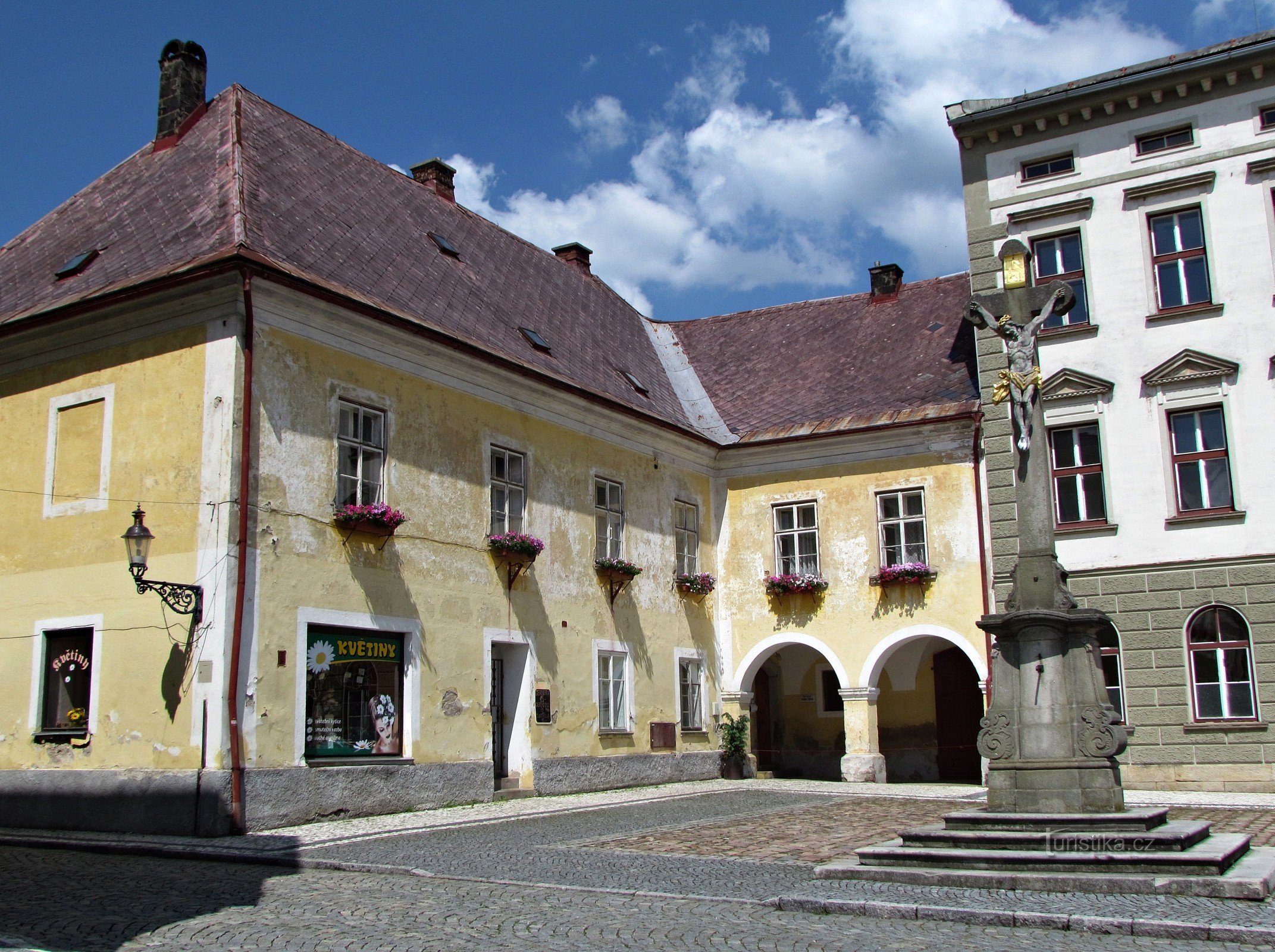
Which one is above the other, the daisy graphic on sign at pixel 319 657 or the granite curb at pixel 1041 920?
the daisy graphic on sign at pixel 319 657

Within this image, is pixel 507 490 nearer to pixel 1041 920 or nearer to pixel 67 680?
pixel 67 680

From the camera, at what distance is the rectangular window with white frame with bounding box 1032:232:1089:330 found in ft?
64.5

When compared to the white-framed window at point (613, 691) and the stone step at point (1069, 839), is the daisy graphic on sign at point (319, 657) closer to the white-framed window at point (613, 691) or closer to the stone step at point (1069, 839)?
the white-framed window at point (613, 691)

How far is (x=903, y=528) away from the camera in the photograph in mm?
21766

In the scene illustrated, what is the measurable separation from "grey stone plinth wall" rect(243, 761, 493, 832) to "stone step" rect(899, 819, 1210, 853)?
7064 mm

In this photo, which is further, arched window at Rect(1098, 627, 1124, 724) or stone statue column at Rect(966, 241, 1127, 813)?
arched window at Rect(1098, 627, 1124, 724)

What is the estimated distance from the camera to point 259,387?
565 inches

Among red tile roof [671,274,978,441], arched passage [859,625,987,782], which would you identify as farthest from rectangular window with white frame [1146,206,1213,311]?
arched passage [859,625,987,782]

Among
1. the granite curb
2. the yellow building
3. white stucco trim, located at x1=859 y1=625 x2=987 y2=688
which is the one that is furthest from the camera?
white stucco trim, located at x1=859 y1=625 x2=987 y2=688

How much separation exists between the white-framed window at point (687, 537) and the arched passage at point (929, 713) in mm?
3857

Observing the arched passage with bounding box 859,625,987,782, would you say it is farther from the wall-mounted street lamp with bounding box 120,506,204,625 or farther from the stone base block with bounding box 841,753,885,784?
the wall-mounted street lamp with bounding box 120,506,204,625

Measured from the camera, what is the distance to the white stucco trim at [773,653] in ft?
72.3

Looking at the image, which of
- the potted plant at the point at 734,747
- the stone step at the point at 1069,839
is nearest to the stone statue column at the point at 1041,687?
the stone step at the point at 1069,839

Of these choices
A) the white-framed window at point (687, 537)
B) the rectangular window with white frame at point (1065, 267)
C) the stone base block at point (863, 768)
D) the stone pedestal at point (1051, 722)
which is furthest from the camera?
the white-framed window at point (687, 537)
